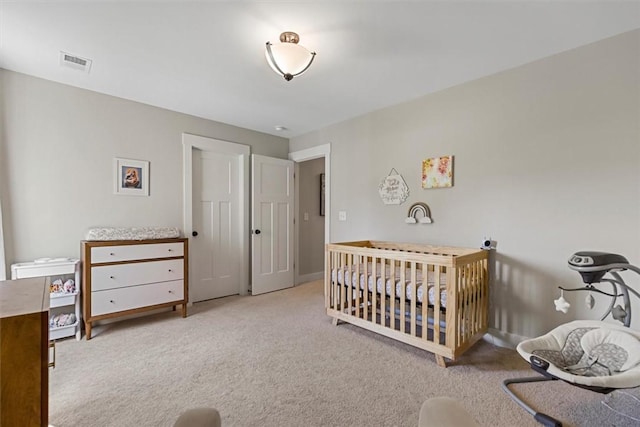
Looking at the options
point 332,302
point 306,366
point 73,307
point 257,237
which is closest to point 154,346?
point 73,307

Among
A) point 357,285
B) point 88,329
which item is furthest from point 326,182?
point 88,329

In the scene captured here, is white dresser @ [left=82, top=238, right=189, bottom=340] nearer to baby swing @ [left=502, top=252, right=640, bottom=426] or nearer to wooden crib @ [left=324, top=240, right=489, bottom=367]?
wooden crib @ [left=324, top=240, right=489, bottom=367]

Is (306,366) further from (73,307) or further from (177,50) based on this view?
(177,50)

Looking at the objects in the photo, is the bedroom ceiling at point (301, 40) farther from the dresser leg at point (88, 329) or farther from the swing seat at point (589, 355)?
the dresser leg at point (88, 329)

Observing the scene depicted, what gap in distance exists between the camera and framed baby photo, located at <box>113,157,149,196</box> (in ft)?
9.98

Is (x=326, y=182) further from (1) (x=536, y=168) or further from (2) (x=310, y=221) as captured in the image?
(1) (x=536, y=168)

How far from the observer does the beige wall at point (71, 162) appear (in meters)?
2.51

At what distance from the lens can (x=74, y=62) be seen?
2.34 meters

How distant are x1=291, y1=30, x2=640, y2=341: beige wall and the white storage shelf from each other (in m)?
3.15

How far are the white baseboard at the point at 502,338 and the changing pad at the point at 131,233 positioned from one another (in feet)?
10.8

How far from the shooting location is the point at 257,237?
160 inches

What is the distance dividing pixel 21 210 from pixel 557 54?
456 cm

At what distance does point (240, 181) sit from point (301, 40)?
7.87 feet

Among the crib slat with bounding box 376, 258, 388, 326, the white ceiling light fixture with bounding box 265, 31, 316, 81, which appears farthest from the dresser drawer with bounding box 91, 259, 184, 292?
the white ceiling light fixture with bounding box 265, 31, 316, 81
